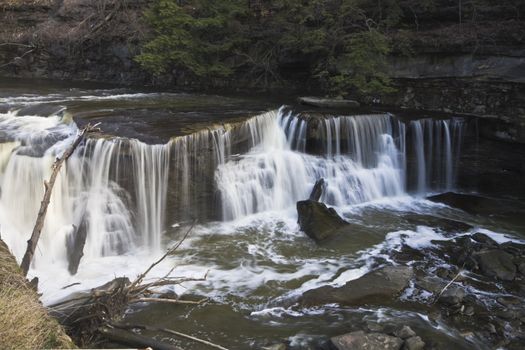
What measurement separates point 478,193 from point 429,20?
580cm

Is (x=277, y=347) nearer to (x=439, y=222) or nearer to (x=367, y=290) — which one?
(x=367, y=290)

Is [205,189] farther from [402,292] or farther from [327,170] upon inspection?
[402,292]

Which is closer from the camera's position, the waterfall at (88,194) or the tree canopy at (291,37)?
the waterfall at (88,194)

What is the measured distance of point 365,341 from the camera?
5125 millimetres

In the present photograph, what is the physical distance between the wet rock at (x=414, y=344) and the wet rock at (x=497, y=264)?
247cm

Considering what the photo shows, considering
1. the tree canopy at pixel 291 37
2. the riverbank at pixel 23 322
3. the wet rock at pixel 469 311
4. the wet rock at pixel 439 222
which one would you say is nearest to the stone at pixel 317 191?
the wet rock at pixel 439 222

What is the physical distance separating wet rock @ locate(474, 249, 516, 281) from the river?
0.55 meters

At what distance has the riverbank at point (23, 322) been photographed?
3273mm

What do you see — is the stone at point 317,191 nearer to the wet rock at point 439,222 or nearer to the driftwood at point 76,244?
the wet rock at point 439,222

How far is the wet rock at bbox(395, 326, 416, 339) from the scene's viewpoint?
539 centimetres

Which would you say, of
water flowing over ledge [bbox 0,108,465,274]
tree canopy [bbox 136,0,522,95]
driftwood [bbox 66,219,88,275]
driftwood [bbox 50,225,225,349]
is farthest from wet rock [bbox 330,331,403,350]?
tree canopy [bbox 136,0,522,95]

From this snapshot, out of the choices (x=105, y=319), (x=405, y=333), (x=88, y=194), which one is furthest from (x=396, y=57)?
(x=105, y=319)

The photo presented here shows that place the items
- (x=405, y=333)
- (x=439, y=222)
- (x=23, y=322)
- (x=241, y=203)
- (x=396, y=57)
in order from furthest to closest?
(x=396, y=57) < (x=241, y=203) < (x=439, y=222) < (x=405, y=333) < (x=23, y=322)

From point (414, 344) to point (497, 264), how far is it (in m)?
2.87
